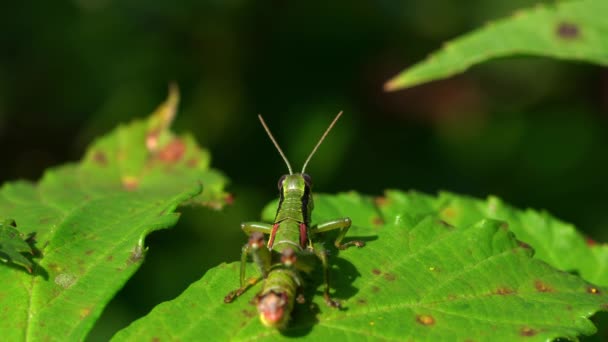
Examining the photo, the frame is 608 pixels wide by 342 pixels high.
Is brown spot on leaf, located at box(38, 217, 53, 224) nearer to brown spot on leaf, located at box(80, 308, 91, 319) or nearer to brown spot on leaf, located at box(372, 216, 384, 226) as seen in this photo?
brown spot on leaf, located at box(80, 308, 91, 319)

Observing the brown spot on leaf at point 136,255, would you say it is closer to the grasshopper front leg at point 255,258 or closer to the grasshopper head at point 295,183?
the grasshopper front leg at point 255,258

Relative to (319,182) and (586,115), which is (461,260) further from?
(586,115)

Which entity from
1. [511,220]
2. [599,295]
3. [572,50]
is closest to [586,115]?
[572,50]

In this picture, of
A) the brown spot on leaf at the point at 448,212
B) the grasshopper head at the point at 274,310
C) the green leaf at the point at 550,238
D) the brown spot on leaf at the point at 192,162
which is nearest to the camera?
the grasshopper head at the point at 274,310

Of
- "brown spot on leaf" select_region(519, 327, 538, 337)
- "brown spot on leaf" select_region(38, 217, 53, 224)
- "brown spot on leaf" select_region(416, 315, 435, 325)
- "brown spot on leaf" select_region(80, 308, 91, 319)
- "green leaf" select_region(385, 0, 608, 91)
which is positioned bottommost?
"brown spot on leaf" select_region(519, 327, 538, 337)

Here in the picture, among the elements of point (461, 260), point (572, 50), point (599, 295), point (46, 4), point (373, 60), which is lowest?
point (599, 295)

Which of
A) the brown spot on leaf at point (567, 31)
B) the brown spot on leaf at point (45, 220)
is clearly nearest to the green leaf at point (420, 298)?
the brown spot on leaf at point (45, 220)

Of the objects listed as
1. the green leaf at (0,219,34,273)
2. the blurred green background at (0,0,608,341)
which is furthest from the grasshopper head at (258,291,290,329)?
the blurred green background at (0,0,608,341)
